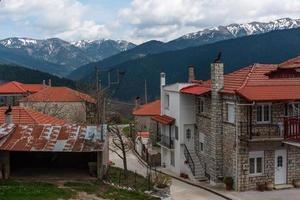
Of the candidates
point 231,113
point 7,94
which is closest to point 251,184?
point 231,113

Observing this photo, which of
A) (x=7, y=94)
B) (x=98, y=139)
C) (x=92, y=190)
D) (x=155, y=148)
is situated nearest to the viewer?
(x=92, y=190)

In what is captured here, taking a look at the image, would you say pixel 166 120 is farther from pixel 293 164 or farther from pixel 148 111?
pixel 148 111

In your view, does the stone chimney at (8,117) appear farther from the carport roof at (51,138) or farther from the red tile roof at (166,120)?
the red tile roof at (166,120)

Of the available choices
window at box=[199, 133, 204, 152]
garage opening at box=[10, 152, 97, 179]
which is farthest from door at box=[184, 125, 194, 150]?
garage opening at box=[10, 152, 97, 179]

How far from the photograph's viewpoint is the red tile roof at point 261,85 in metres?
29.9

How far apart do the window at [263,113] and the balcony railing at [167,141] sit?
34.1 feet

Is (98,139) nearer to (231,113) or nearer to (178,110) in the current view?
(231,113)

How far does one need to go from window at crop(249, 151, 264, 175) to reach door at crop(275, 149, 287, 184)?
1.13m

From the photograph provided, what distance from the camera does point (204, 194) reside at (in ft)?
100

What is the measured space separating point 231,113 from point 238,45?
6547 inches

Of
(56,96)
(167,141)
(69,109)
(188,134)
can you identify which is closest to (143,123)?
(69,109)

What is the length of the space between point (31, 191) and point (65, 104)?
136 feet

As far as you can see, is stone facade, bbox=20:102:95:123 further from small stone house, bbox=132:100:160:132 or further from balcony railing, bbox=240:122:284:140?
balcony railing, bbox=240:122:284:140

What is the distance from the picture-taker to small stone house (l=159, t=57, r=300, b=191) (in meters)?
30.4
